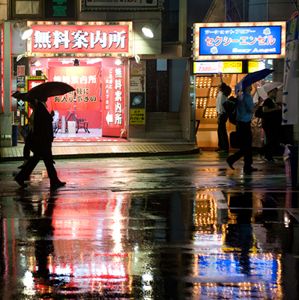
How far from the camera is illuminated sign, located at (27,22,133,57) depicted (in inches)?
776

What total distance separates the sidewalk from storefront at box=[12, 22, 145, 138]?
199cm

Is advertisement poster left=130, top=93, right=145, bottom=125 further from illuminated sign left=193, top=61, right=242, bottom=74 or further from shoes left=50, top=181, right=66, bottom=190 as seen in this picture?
shoes left=50, top=181, right=66, bottom=190

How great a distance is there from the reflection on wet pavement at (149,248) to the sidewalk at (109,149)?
7897 millimetres

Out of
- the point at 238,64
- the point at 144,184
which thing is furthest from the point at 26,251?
the point at 238,64

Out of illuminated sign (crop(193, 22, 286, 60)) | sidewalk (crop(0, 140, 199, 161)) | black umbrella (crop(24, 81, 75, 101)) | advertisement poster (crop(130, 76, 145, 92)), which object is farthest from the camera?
advertisement poster (crop(130, 76, 145, 92))

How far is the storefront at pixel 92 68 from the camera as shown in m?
19.7

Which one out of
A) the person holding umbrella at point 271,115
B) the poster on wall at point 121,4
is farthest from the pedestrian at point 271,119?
the poster on wall at point 121,4

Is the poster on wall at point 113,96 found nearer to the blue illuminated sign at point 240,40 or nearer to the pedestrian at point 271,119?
the blue illuminated sign at point 240,40

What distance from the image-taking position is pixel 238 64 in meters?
19.9

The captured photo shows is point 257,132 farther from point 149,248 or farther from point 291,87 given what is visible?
point 149,248

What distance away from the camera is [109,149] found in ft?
59.2

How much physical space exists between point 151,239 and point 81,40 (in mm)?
14630

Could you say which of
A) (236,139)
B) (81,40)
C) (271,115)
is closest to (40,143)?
(236,139)

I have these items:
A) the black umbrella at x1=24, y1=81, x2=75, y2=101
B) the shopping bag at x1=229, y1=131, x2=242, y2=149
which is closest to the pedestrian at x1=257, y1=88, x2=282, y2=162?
the shopping bag at x1=229, y1=131, x2=242, y2=149
